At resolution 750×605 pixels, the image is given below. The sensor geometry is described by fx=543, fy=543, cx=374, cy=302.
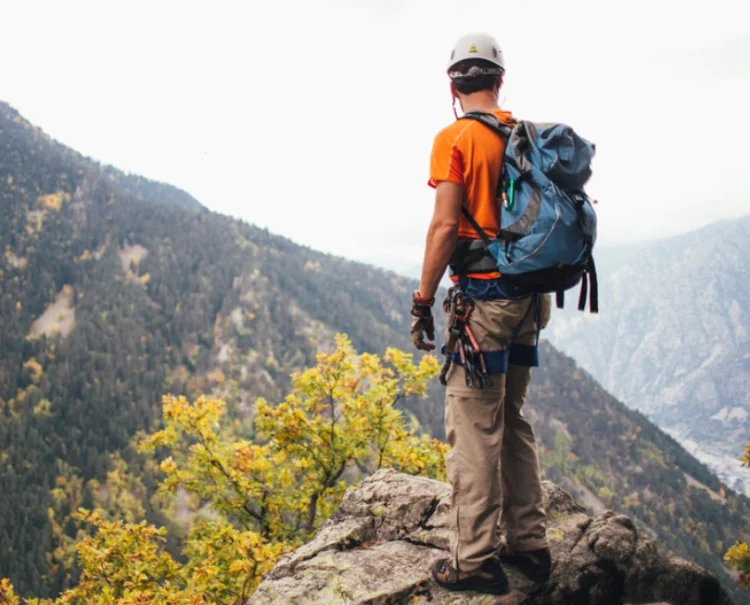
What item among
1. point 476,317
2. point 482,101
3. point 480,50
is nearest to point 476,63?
point 480,50

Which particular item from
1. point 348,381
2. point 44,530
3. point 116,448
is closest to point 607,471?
point 116,448

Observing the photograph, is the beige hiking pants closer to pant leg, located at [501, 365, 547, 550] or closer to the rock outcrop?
pant leg, located at [501, 365, 547, 550]

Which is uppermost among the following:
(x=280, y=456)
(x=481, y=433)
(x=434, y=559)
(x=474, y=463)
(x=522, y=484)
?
(x=481, y=433)

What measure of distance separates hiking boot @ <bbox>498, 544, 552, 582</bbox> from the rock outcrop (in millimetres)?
90

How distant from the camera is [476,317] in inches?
176

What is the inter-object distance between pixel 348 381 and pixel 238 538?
3.61 meters

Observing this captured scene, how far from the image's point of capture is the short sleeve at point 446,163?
169 inches

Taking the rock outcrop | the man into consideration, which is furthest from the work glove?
the rock outcrop

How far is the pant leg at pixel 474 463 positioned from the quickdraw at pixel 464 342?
0.45 feet

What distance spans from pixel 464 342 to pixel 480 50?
2437 mm

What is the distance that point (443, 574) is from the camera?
4.93 m

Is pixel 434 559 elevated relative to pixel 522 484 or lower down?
lower down

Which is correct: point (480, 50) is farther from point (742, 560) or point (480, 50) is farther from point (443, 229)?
point (742, 560)

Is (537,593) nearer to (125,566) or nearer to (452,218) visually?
(452,218)
